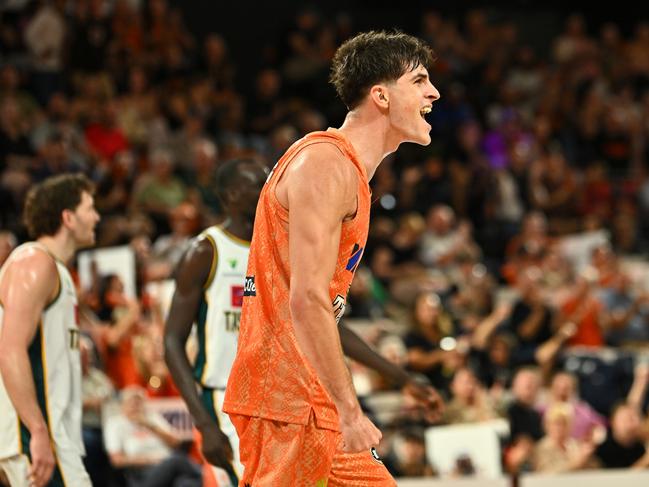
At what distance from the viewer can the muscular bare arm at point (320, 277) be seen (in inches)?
122

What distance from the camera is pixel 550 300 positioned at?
505 inches

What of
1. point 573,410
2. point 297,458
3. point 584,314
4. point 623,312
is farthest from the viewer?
point 623,312

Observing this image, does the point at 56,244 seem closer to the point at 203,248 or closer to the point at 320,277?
the point at 203,248

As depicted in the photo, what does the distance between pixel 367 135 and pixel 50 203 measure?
82.9 inches

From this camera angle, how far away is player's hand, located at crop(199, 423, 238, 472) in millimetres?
4582

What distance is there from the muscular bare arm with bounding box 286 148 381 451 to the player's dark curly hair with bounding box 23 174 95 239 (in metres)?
2.16

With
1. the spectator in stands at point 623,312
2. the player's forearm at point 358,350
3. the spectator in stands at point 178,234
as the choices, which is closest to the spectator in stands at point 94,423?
the player's forearm at point 358,350

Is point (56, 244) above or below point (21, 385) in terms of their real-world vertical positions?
above

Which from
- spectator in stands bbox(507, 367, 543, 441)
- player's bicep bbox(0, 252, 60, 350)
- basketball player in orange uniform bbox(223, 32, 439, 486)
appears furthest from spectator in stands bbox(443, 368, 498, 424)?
basketball player in orange uniform bbox(223, 32, 439, 486)

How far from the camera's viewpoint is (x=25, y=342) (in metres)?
4.69

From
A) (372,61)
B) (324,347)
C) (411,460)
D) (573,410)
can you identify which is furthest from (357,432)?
(573,410)

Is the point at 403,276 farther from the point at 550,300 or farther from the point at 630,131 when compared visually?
the point at 630,131

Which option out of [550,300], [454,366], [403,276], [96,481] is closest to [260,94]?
[403,276]

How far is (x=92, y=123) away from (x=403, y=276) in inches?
151
